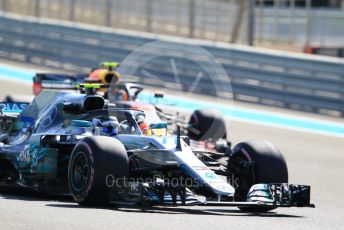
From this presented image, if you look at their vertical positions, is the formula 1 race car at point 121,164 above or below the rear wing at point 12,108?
below

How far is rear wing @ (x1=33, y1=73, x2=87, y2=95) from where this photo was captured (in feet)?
54.7

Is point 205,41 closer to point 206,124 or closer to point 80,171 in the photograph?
point 206,124

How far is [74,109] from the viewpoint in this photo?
12.2 m

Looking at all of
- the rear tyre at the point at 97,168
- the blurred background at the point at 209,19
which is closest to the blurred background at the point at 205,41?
the blurred background at the point at 209,19

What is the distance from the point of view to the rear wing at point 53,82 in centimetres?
1667

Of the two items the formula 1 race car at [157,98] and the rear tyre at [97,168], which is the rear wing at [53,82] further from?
the rear tyre at [97,168]

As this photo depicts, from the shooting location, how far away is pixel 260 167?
11547 mm

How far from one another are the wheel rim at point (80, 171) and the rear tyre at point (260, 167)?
1.96 m

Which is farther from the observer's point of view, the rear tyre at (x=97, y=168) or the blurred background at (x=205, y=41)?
the blurred background at (x=205, y=41)

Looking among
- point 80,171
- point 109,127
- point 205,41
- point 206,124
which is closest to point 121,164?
point 80,171

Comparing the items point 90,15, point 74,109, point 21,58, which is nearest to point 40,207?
point 74,109

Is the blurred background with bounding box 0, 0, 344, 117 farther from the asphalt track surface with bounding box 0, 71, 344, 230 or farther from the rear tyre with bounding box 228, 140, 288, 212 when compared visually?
the rear tyre with bounding box 228, 140, 288, 212

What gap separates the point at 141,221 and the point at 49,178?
8.47ft

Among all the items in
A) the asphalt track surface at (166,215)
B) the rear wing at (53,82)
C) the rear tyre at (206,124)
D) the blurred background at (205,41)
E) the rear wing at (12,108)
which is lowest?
the asphalt track surface at (166,215)
